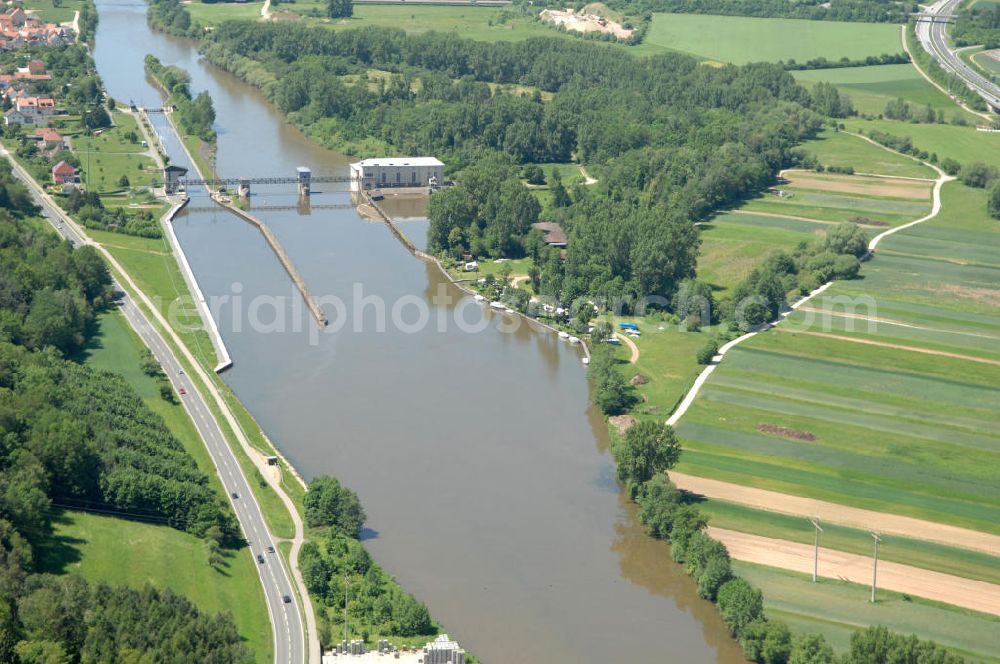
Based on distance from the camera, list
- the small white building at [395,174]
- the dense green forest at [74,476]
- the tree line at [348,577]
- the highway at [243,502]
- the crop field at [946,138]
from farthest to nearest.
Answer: the crop field at [946,138]
the small white building at [395,174]
the tree line at [348,577]
the highway at [243,502]
the dense green forest at [74,476]

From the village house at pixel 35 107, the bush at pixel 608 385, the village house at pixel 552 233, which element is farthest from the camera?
the village house at pixel 35 107

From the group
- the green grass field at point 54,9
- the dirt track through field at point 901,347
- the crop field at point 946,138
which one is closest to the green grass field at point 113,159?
the dirt track through field at point 901,347

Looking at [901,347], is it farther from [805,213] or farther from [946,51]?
[946,51]

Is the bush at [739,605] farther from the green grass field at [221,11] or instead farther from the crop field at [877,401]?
the green grass field at [221,11]

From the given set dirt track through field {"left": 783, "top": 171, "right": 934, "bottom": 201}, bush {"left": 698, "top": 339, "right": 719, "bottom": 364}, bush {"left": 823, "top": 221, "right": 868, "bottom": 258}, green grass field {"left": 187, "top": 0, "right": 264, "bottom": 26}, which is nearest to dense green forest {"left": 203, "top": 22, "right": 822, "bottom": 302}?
dirt track through field {"left": 783, "top": 171, "right": 934, "bottom": 201}

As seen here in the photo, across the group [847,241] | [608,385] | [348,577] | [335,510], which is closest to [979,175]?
[847,241]

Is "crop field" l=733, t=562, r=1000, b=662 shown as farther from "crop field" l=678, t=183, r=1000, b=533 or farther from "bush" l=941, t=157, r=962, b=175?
"bush" l=941, t=157, r=962, b=175

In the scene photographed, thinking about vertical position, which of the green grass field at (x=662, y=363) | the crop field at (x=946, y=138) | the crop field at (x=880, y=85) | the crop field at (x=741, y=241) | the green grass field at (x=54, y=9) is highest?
the green grass field at (x=54, y=9)

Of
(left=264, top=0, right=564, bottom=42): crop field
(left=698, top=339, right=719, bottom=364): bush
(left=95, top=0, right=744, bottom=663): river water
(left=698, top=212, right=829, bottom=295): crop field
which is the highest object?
(left=264, top=0, right=564, bottom=42): crop field
